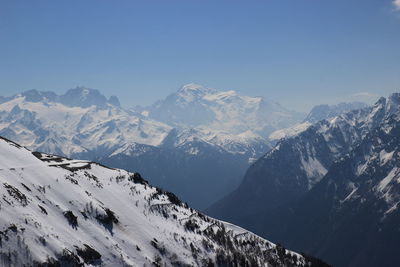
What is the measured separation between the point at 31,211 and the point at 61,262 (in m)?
26.5

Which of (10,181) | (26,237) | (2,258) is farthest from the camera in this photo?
(10,181)

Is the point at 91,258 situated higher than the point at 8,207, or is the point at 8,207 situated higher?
the point at 8,207

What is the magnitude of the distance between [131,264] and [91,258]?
19882 millimetres

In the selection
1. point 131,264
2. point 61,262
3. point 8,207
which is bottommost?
point 131,264

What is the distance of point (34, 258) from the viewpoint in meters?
160

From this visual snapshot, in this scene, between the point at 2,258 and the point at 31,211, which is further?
the point at 31,211

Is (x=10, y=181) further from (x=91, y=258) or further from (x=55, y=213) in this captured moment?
(x=91, y=258)

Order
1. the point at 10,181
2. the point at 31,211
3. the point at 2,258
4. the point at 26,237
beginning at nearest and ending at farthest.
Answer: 1. the point at 2,258
2. the point at 26,237
3. the point at 31,211
4. the point at 10,181

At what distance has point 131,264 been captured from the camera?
648 feet

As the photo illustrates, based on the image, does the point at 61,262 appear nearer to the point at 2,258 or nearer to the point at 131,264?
the point at 2,258

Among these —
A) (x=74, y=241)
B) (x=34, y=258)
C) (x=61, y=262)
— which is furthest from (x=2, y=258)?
(x=74, y=241)

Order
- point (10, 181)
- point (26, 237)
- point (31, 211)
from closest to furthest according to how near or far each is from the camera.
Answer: point (26, 237), point (31, 211), point (10, 181)

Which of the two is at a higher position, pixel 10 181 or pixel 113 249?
pixel 10 181

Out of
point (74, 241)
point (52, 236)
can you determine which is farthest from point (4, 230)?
point (74, 241)
